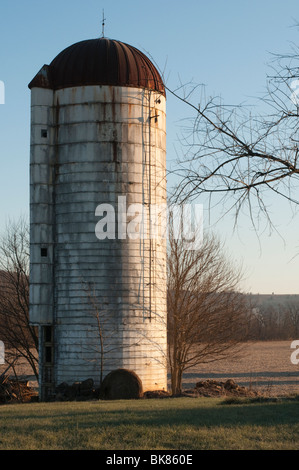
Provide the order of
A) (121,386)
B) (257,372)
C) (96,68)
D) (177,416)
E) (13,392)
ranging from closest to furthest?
(177,416) < (121,386) < (13,392) < (96,68) < (257,372)

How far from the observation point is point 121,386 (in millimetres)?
22328

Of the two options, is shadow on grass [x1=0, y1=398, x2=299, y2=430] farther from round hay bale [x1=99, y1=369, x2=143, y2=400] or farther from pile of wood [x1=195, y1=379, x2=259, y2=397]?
pile of wood [x1=195, y1=379, x2=259, y2=397]

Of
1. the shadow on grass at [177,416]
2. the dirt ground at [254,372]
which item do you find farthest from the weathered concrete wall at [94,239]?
the dirt ground at [254,372]

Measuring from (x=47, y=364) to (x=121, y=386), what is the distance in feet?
9.83

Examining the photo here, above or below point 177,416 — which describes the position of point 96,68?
above

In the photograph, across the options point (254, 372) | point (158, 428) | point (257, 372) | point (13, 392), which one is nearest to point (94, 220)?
point (13, 392)

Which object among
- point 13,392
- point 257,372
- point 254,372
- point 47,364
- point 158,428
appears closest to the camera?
point 158,428

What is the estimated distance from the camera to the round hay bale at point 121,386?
22078mm

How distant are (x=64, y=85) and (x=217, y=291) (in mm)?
12726

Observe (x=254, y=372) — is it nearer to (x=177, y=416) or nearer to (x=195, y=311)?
(x=195, y=311)

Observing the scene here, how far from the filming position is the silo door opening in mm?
23516

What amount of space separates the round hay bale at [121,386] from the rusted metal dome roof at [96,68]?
33.4 ft
